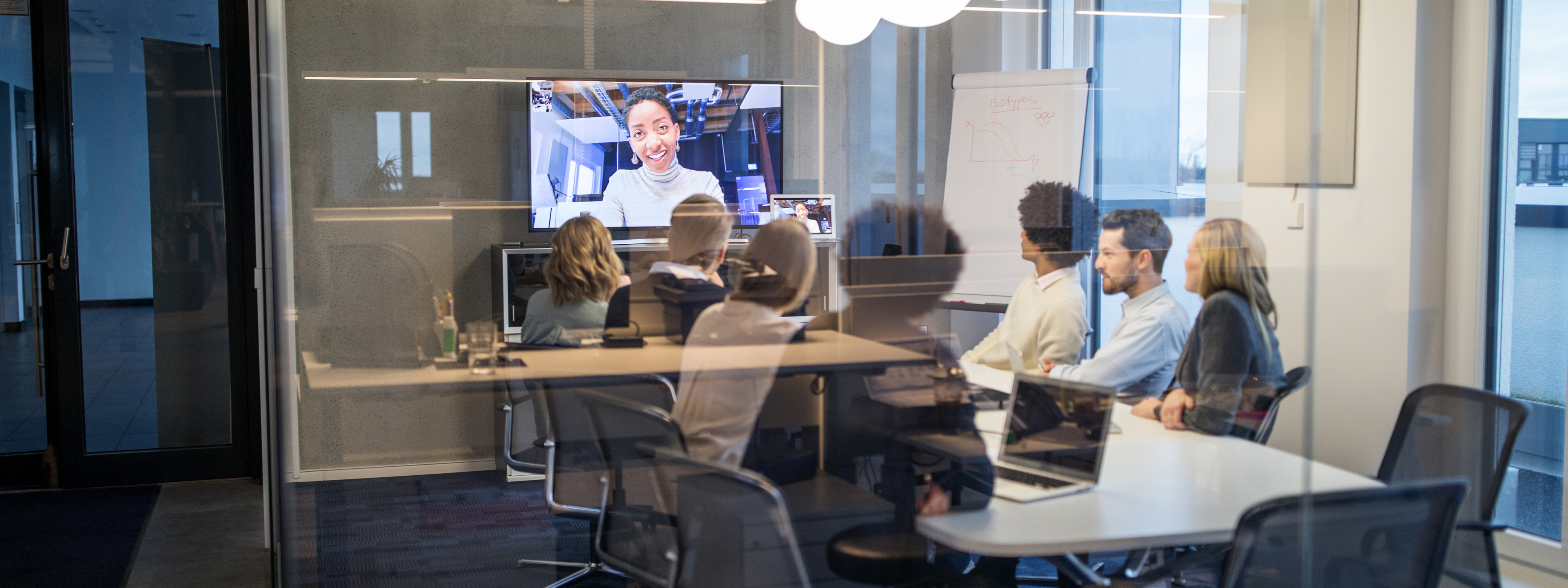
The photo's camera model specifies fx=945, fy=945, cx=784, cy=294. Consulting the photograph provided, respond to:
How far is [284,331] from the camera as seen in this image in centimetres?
248

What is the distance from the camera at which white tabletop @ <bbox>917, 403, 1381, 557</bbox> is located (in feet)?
5.44

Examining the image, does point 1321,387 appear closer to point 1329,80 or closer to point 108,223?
point 1329,80

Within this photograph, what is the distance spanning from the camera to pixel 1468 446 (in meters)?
1.90

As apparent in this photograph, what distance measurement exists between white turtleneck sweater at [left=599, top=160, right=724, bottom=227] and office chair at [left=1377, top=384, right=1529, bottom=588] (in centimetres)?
148

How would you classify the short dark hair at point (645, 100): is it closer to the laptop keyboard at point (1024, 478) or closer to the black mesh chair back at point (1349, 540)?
the laptop keyboard at point (1024, 478)

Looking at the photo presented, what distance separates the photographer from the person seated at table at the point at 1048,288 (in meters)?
1.67

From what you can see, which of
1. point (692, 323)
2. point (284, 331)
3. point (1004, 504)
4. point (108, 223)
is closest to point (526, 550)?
point (284, 331)

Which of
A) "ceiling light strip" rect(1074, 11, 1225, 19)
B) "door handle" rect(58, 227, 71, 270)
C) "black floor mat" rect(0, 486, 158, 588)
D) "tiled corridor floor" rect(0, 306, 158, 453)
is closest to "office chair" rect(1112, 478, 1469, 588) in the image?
"ceiling light strip" rect(1074, 11, 1225, 19)

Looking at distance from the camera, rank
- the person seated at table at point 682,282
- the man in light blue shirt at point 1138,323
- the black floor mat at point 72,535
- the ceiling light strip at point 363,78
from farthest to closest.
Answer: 1. the black floor mat at point 72,535
2. the ceiling light strip at point 363,78
3. the person seated at table at point 682,282
4. the man in light blue shirt at point 1138,323

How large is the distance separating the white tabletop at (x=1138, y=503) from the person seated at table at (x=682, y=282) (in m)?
0.58

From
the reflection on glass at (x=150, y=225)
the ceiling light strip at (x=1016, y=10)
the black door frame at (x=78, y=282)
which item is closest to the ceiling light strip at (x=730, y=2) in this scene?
the ceiling light strip at (x=1016, y=10)

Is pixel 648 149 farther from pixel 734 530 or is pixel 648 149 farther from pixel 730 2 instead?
pixel 734 530

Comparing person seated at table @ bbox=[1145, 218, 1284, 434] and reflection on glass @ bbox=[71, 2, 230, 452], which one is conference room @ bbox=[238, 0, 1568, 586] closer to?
person seated at table @ bbox=[1145, 218, 1284, 434]

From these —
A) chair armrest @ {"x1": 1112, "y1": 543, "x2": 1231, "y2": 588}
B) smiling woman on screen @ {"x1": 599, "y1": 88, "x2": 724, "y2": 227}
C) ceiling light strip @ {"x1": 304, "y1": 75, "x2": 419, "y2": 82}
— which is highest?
ceiling light strip @ {"x1": 304, "y1": 75, "x2": 419, "y2": 82}
